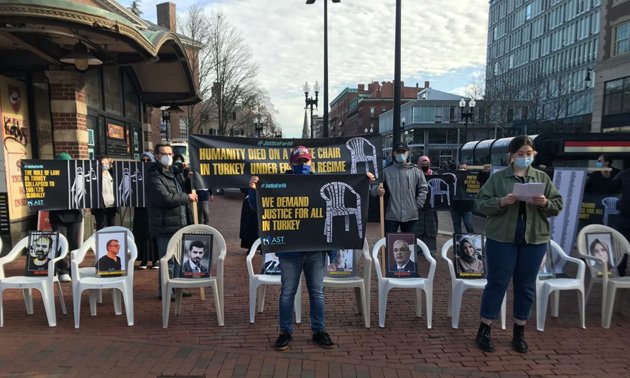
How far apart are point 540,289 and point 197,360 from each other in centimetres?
345

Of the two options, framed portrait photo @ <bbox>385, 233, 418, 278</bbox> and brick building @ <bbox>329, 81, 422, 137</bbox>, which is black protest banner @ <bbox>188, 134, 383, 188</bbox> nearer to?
framed portrait photo @ <bbox>385, 233, 418, 278</bbox>

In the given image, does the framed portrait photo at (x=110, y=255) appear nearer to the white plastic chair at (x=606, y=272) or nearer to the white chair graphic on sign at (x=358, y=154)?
the white chair graphic on sign at (x=358, y=154)

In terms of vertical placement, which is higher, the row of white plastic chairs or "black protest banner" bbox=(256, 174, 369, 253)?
"black protest banner" bbox=(256, 174, 369, 253)

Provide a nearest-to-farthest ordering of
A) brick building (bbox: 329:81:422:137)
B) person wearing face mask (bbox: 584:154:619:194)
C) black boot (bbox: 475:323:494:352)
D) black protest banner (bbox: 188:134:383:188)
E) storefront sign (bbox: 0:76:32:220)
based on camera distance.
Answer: black boot (bbox: 475:323:494:352)
black protest banner (bbox: 188:134:383:188)
storefront sign (bbox: 0:76:32:220)
person wearing face mask (bbox: 584:154:619:194)
brick building (bbox: 329:81:422:137)

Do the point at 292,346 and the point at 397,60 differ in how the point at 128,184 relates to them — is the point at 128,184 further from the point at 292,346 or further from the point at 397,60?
the point at 397,60

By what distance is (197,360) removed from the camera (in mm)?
3604

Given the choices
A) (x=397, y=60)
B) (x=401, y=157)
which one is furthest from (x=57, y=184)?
(x=397, y=60)

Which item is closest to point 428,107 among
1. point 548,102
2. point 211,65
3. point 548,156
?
point 548,102

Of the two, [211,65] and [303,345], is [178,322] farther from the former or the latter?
[211,65]

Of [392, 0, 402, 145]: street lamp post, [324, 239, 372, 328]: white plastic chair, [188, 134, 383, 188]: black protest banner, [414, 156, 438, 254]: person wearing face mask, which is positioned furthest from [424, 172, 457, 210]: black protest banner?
[324, 239, 372, 328]: white plastic chair

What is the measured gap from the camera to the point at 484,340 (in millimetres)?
3855

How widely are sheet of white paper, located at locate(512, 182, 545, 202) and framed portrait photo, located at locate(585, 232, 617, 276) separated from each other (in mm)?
1834

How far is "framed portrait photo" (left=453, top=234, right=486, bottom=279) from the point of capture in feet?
14.7

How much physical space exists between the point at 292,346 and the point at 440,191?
5.08 m
